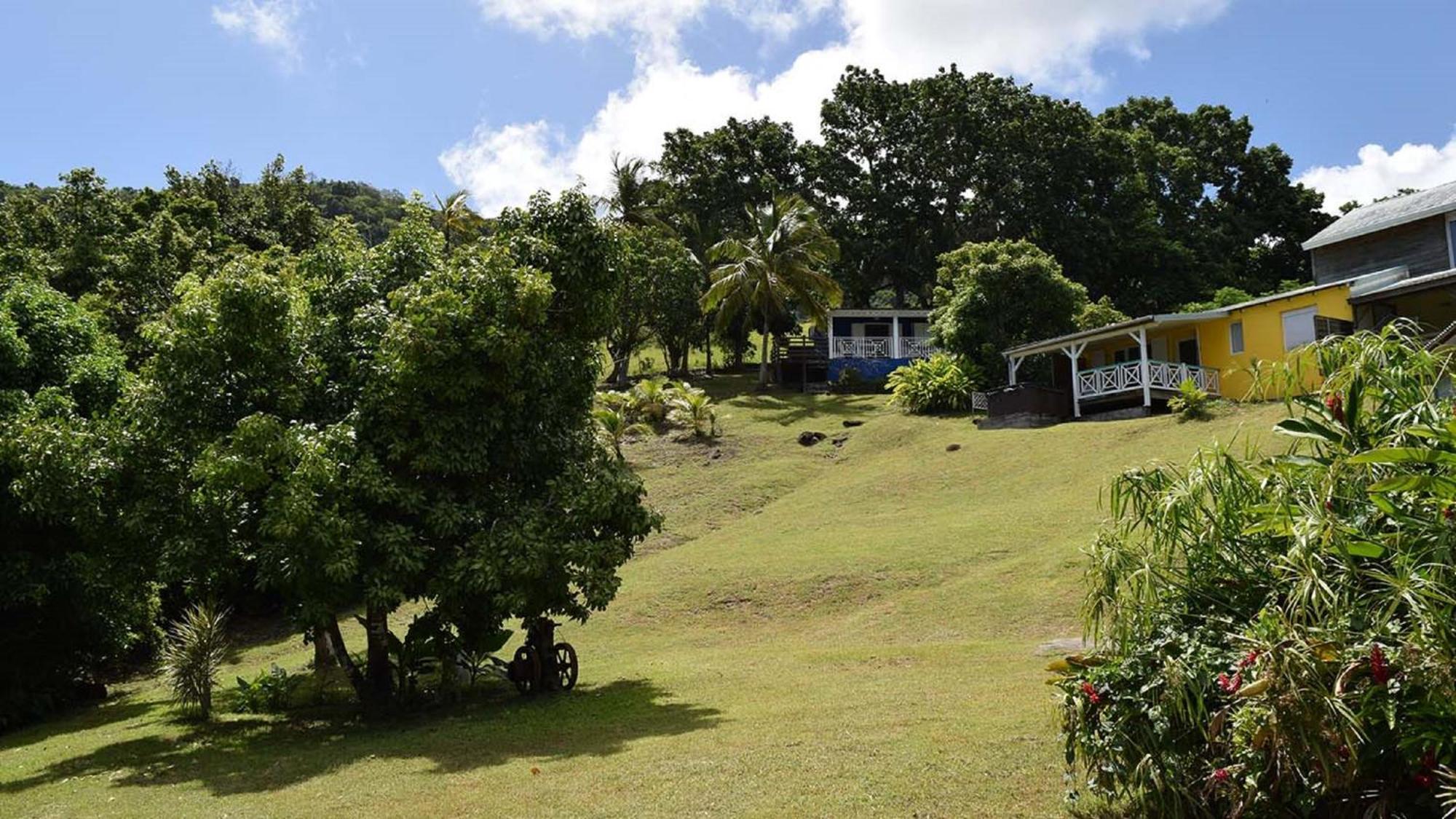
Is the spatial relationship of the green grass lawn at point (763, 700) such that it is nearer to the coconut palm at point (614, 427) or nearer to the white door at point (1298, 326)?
the coconut palm at point (614, 427)

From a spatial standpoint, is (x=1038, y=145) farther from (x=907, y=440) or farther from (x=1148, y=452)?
(x=1148, y=452)

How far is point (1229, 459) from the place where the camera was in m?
6.92

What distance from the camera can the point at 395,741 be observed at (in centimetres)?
1320

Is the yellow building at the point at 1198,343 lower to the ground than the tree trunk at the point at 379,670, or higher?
higher

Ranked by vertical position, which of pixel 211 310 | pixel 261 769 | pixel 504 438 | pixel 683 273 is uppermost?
pixel 683 273

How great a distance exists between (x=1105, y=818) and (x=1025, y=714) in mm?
3332

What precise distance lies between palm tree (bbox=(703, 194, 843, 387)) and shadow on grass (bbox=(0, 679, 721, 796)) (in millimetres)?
31916

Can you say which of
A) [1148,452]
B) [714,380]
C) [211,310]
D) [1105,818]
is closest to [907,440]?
[1148,452]

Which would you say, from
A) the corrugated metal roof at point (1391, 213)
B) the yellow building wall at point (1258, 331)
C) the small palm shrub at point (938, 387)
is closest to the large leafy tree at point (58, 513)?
the small palm shrub at point (938, 387)

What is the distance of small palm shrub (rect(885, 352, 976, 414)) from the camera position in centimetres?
3966

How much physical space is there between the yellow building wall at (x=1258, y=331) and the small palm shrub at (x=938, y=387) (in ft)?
26.7

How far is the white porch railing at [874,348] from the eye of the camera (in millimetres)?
50781

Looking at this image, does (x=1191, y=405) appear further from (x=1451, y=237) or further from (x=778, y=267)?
(x=778, y=267)

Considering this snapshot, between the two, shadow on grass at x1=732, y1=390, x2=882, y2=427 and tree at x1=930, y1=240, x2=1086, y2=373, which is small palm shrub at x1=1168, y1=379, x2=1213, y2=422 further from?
shadow on grass at x1=732, y1=390, x2=882, y2=427
